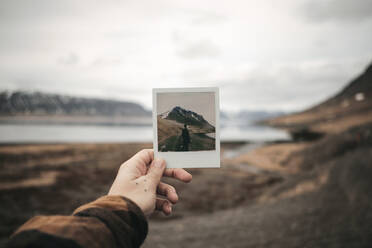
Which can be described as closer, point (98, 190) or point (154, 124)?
point (154, 124)

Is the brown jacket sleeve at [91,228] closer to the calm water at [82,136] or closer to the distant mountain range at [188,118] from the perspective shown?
the distant mountain range at [188,118]

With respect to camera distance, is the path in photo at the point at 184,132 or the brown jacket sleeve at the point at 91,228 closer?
the brown jacket sleeve at the point at 91,228

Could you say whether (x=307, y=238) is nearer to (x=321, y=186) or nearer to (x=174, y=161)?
(x=321, y=186)

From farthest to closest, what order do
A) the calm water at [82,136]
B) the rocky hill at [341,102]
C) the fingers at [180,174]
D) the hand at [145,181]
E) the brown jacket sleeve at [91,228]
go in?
the rocky hill at [341,102] → the calm water at [82,136] → the fingers at [180,174] → the hand at [145,181] → the brown jacket sleeve at [91,228]

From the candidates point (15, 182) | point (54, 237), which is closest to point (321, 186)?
point (54, 237)

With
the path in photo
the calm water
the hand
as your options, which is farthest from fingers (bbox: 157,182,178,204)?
the calm water

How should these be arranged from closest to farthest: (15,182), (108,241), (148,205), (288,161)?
(108,241)
(148,205)
(15,182)
(288,161)

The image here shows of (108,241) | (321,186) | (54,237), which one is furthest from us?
(321,186)

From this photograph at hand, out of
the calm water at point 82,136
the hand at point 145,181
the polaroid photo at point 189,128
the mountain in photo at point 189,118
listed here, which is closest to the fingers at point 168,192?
the hand at point 145,181

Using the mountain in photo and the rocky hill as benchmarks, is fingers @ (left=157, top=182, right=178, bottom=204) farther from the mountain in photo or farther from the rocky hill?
the rocky hill
